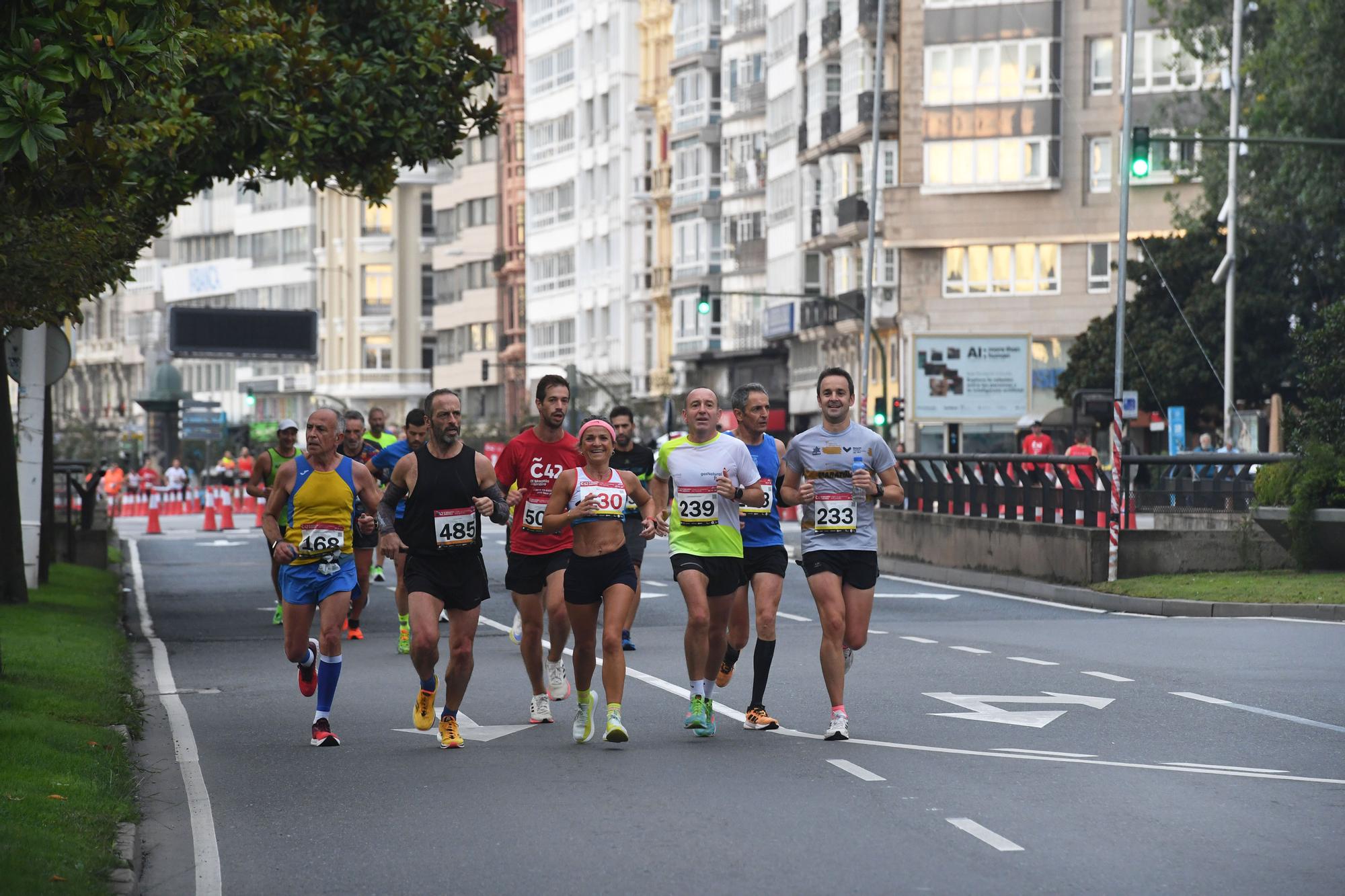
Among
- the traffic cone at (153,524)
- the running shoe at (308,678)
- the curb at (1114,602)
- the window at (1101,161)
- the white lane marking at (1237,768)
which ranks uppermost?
the window at (1101,161)

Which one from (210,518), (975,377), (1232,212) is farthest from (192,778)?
(1232,212)

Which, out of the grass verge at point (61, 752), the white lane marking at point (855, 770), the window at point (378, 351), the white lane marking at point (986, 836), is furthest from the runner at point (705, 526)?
the window at point (378, 351)

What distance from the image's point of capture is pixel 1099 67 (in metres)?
76.2

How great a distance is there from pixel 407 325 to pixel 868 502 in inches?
4924

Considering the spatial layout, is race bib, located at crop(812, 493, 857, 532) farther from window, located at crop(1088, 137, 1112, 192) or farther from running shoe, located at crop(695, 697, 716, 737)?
window, located at crop(1088, 137, 1112, 192)

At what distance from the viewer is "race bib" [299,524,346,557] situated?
14.3 m

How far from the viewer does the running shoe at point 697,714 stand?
45.4 feet

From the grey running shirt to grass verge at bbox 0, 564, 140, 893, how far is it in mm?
3810

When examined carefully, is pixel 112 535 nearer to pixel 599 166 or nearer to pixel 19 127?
pixel 19 127

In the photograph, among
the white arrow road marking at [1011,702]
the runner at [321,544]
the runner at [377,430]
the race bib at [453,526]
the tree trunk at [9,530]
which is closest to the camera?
the race bib at [453,526]

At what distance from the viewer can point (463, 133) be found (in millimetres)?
25656

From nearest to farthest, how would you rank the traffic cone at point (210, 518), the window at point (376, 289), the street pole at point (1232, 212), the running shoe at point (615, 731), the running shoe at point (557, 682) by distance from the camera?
A: the running shoe at point (615, 731) → the running shoe at point (557, 682) → the traffic cone at point (210, 518) → the street pole at point (1232, 212) → the window at point (376, 289)

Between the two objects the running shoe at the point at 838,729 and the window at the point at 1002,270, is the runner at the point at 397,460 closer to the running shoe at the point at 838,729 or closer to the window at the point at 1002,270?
the running shoe at the point at 838,729

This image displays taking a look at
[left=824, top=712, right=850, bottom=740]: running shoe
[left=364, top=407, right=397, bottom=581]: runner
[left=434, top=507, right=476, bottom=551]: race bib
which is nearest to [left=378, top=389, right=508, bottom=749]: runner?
[left=434, top=507, right=476, bottom=551]: race bib
